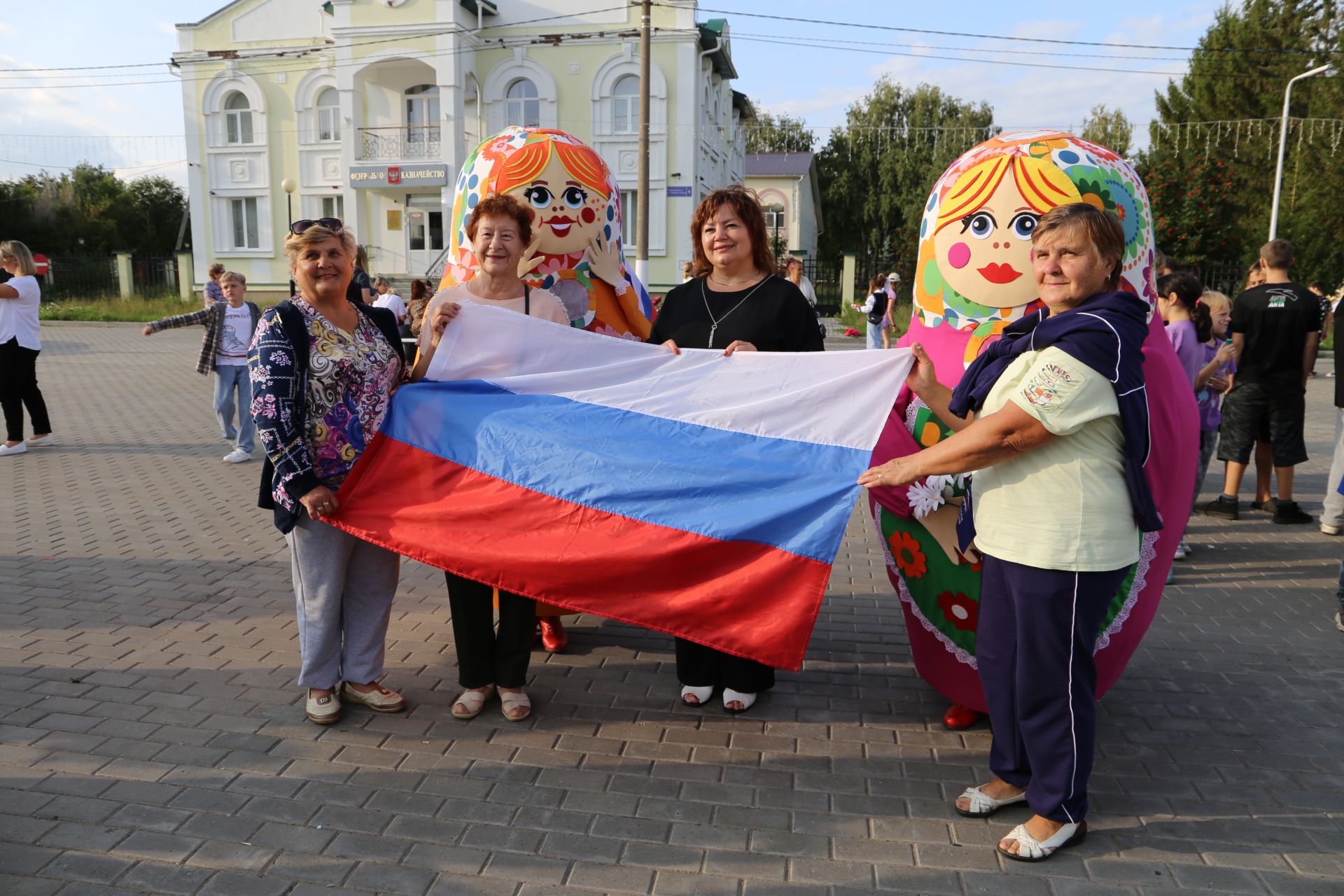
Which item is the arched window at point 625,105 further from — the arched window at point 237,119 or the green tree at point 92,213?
the green tree at point 92,213

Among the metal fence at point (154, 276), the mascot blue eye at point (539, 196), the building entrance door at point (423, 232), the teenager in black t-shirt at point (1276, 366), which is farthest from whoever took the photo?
the metal fence at point (154, 276)

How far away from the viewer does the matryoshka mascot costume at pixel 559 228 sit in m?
4.68

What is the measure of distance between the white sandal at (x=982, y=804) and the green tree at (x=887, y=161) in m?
41.6

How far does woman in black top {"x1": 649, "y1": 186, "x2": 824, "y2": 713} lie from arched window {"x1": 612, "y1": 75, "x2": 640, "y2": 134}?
2740 centimetres

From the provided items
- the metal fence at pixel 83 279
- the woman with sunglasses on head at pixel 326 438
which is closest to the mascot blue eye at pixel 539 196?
the woman with sunglasses on head at pixel 326 438

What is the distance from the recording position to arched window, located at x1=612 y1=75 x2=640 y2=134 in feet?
97.5

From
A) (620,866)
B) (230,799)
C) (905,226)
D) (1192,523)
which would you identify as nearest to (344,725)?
(230,799)

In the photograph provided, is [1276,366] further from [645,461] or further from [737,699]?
[645,461]

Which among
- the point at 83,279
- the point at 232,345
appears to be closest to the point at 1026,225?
the point at 232,345

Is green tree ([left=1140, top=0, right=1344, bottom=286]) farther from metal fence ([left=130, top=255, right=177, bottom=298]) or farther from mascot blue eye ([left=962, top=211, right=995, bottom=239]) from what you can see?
metal fence ([left=130, top=255, right=177, bottom=298])

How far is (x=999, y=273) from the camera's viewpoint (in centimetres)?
352

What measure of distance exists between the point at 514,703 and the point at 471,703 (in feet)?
0.60

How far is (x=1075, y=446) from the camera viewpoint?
285 centimetres

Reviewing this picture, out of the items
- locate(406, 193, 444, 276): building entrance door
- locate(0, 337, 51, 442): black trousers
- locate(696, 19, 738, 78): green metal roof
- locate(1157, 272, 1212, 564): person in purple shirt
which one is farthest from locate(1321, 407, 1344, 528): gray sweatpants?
locate(406, 193, 444, 276): building entrance door
